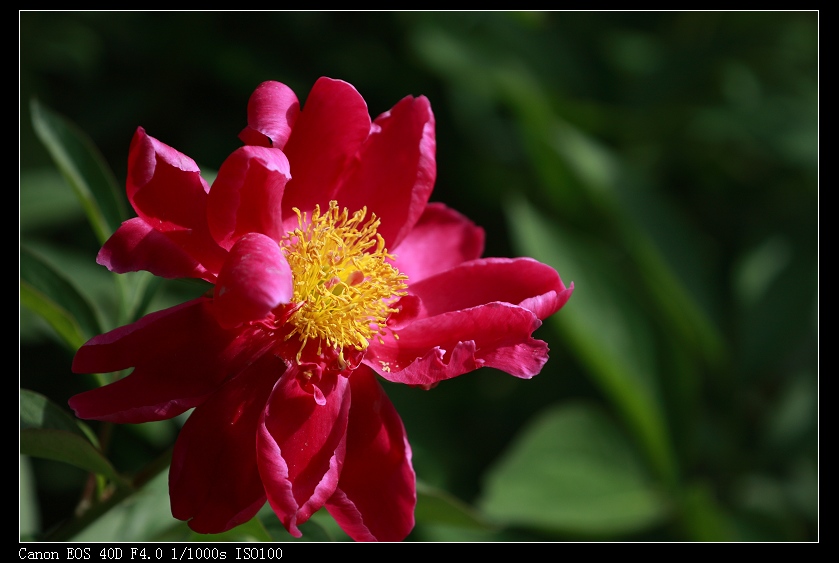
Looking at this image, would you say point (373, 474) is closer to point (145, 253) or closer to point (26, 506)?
point (145, 253)

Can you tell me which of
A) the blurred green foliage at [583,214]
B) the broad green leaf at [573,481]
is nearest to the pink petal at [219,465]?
the blurred green foliage at [583,214]

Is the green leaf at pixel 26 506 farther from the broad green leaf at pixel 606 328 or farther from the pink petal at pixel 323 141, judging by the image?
the broad green leaf at pixel 606 328

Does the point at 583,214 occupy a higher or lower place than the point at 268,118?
lower

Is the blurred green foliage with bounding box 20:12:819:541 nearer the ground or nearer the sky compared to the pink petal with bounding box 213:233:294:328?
nearer the ground


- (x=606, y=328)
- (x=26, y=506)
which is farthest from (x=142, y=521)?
(x=606, y=328)

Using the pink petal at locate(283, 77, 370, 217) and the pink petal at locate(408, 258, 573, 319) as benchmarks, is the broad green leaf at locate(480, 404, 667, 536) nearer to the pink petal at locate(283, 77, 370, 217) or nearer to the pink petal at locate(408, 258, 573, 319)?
the pink petal at locate(408, 258, 573, 319)

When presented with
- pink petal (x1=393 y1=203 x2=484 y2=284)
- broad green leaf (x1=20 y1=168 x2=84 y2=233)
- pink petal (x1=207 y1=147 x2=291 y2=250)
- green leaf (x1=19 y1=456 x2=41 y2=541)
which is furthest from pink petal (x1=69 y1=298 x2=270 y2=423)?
broad green leaf (x1=20 y1=168 x2=84 y2=233)
